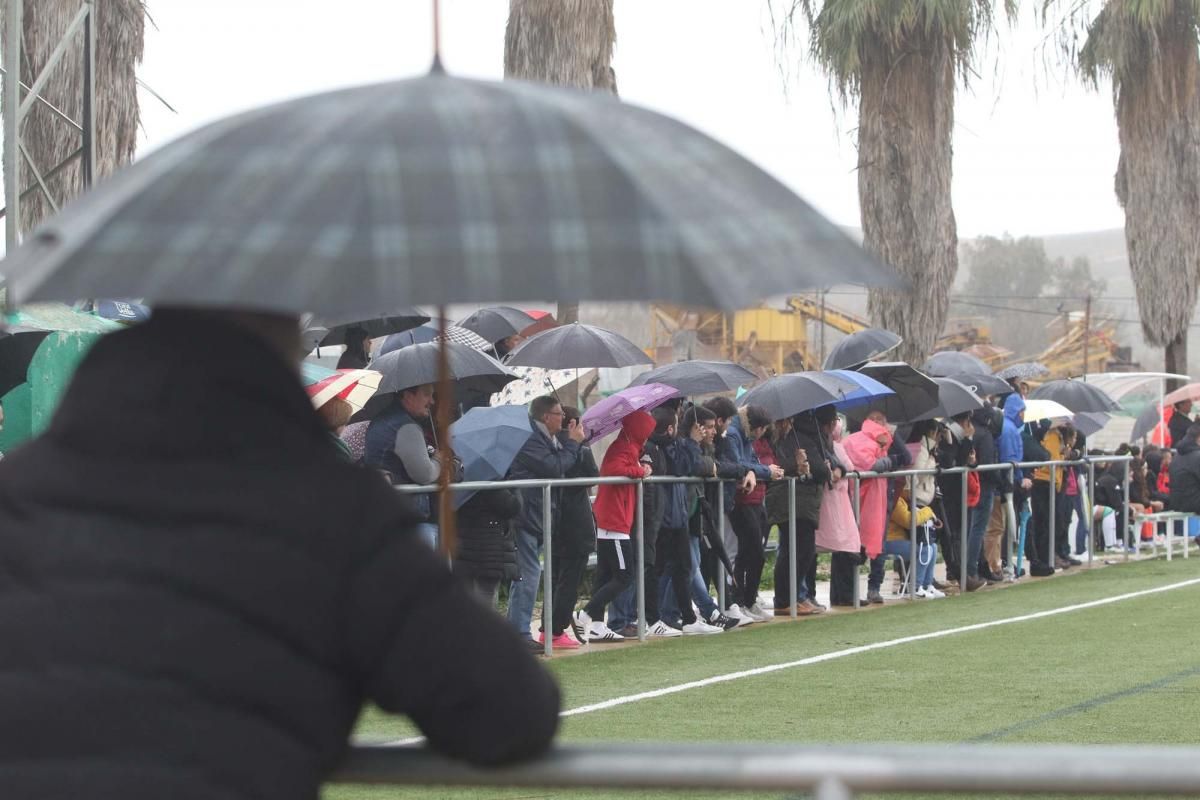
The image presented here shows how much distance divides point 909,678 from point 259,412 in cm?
931

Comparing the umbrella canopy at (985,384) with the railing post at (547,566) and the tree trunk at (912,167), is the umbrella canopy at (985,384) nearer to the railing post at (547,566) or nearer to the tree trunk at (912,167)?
the tree trunk at (912,167)

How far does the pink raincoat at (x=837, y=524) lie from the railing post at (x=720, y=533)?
1582 mm

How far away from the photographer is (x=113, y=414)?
8.10 ft

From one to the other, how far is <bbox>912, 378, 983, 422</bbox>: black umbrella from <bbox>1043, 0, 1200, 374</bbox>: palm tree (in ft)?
42.1

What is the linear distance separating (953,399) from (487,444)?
751 centimetres

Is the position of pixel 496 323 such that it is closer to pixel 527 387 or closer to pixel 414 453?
pixel 527 387

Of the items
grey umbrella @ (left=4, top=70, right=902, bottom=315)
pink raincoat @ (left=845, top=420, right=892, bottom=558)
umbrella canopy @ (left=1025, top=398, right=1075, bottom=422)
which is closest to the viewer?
grey umbrella @ (left=4, top=70, right=902, bottom=315)

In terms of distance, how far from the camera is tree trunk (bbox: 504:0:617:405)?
60.5 feet

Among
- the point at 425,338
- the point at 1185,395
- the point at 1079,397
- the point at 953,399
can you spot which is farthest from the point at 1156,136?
the point at 425,338

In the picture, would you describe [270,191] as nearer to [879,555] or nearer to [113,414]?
[113,414]

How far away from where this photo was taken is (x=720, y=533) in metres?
15.0

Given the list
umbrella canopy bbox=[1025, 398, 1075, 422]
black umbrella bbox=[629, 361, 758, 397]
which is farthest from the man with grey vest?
umbrella canopy bbox=[1025, 398, 1075, 422]

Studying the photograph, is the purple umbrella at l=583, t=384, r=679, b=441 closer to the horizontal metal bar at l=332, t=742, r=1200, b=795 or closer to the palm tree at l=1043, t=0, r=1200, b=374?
the horizontal metal bar at l=332, t=742, r=1200, b=795

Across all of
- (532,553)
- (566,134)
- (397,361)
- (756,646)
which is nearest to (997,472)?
(756,646)
